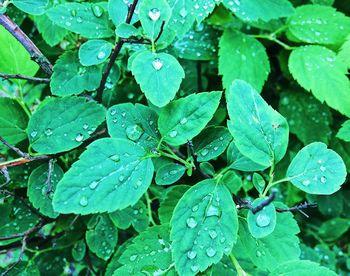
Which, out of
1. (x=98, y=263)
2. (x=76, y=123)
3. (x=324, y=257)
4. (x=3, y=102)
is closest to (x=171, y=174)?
(x=76, y=123)

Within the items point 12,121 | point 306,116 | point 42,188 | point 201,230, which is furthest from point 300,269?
point 306,116

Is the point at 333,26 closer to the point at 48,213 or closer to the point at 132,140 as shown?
the point at 132,140

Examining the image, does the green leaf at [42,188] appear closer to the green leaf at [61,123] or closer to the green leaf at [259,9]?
the green leaf at [61,123]

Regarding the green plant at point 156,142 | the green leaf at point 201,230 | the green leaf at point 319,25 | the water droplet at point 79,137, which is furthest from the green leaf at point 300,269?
the green leaf at point 319,25

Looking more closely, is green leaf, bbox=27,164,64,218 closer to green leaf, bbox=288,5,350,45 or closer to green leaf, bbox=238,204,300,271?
green leaf, bbox=238,204,300,271

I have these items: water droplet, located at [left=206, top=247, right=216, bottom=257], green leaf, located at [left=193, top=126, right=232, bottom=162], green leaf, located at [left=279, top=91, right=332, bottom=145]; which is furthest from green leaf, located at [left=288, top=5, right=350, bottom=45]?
water droplet, located at [left=206, top=247, right=216, bottom=257]
